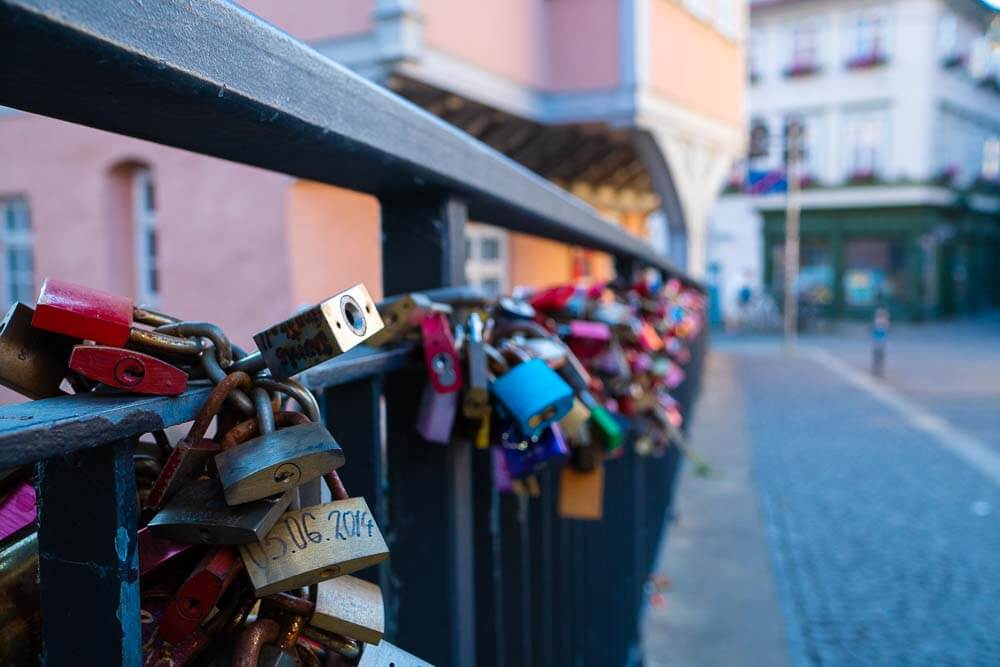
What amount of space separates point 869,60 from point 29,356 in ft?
96.7

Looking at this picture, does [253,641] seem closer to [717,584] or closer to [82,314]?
[82,314]

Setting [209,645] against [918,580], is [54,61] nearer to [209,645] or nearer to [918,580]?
[209,645]

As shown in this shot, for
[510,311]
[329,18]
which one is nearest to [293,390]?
[510,311]

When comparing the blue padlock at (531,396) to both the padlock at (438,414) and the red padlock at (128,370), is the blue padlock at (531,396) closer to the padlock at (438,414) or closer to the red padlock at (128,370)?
the padlock at (438,414)

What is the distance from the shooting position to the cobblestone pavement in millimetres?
3547

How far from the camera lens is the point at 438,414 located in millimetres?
1152

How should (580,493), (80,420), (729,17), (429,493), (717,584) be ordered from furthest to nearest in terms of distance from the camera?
1. (729,17)
2. (717,584)
3. (580,493)
4. (429,493)
5. (80,420)

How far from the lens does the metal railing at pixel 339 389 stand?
596mm

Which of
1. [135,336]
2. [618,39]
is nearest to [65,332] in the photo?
[135,336]

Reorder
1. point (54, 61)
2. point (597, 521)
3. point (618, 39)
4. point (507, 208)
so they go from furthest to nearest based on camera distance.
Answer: point (618, 39) → point (597, 521) → point (507, 208) → point (54, 61)

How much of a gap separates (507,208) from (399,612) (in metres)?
0.67

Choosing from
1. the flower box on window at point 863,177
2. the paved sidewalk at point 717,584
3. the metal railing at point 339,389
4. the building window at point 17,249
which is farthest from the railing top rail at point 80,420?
the flower box on window at point 863,177

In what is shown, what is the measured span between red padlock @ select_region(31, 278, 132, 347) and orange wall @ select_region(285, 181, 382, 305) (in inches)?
271

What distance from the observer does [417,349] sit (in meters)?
1.20
